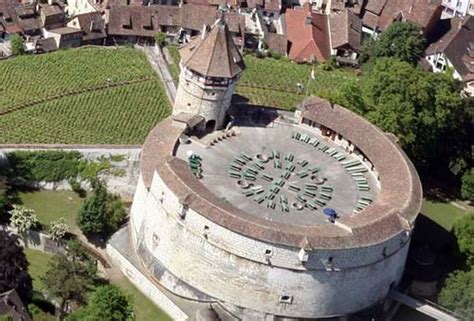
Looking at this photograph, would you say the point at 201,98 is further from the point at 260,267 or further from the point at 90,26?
the point at 90,26

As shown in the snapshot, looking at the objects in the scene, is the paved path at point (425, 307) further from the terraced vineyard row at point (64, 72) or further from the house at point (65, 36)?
the house at point (65, 36)

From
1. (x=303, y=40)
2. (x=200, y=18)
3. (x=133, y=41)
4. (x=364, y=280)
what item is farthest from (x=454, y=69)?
(x=364, y=280)

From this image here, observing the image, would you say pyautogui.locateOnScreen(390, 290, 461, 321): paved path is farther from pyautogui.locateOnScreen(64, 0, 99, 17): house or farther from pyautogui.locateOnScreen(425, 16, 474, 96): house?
pyautogui.locateOnScreen(64, 0, 99, 17): house

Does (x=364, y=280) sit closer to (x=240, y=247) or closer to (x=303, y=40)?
(x=240, y=247)

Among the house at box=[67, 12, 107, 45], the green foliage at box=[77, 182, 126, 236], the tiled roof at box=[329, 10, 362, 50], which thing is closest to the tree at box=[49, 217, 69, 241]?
the green foliage at box=[77, 182, 126, 236]

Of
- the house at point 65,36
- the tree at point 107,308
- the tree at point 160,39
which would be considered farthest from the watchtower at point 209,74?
the house at point 65,36
